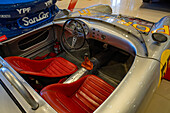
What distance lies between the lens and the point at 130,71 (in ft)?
3.38

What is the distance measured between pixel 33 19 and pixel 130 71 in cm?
267

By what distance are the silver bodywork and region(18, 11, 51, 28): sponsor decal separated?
4.07ft

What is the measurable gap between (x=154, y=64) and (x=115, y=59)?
131 cm

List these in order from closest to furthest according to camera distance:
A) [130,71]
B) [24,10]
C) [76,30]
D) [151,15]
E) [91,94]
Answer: [130,71]
[91,94]
[76,30]
[24,10]
[151,15]

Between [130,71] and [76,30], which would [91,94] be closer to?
[130,71]

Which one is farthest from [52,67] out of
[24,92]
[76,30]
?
[24,92]

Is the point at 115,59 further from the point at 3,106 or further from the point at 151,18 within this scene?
the point at 151,18

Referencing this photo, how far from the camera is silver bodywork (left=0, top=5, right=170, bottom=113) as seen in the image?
0.77m

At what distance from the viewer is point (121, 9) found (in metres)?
5.16

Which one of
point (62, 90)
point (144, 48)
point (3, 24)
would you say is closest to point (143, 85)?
point (144, 48)

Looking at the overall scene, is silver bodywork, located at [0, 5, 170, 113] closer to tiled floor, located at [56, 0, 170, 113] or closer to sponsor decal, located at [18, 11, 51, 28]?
tiled floor, located at [56, 0, 170, 113]

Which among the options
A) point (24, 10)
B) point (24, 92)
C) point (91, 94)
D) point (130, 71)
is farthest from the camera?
point (24, 10)

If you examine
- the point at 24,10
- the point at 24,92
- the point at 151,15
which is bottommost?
the point at 151,15

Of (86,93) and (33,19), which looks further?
(33,19)
